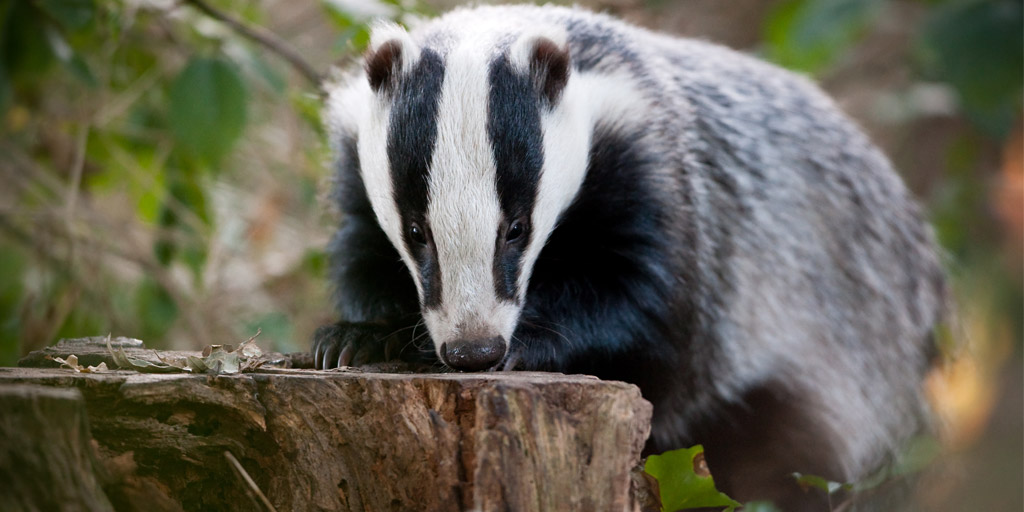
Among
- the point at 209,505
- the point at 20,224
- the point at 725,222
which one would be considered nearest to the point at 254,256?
the point at 20,224

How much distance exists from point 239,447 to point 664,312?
1013mm

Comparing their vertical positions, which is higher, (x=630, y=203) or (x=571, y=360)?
(x=630, y=203)

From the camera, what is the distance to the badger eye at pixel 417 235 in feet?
6.28

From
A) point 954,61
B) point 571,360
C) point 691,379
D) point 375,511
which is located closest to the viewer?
point 375,511

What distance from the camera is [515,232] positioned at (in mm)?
1912

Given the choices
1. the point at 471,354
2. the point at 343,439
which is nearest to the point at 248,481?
the point at 343,439

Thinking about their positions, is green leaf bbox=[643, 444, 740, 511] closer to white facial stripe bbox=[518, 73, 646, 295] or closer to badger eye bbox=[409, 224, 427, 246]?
white facial stripe bbox=[518, 73, 646, 295]

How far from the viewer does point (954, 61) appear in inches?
101

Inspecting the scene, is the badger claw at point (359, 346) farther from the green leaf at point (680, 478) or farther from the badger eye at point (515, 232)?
the green leaf at point (680, 478)

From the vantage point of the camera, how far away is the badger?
1.89m

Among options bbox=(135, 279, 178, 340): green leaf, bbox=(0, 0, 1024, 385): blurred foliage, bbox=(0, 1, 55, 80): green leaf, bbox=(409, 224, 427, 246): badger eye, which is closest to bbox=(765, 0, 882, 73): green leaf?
Result: bbox=(0, 0, 1024, 385): blurred foliage

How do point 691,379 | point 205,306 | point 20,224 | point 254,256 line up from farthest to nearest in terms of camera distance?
point 254,256
point 205,306
point 20,224
point 691,379

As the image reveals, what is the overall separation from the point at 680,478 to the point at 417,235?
0.72m

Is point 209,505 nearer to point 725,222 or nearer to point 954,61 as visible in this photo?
point 725,222
